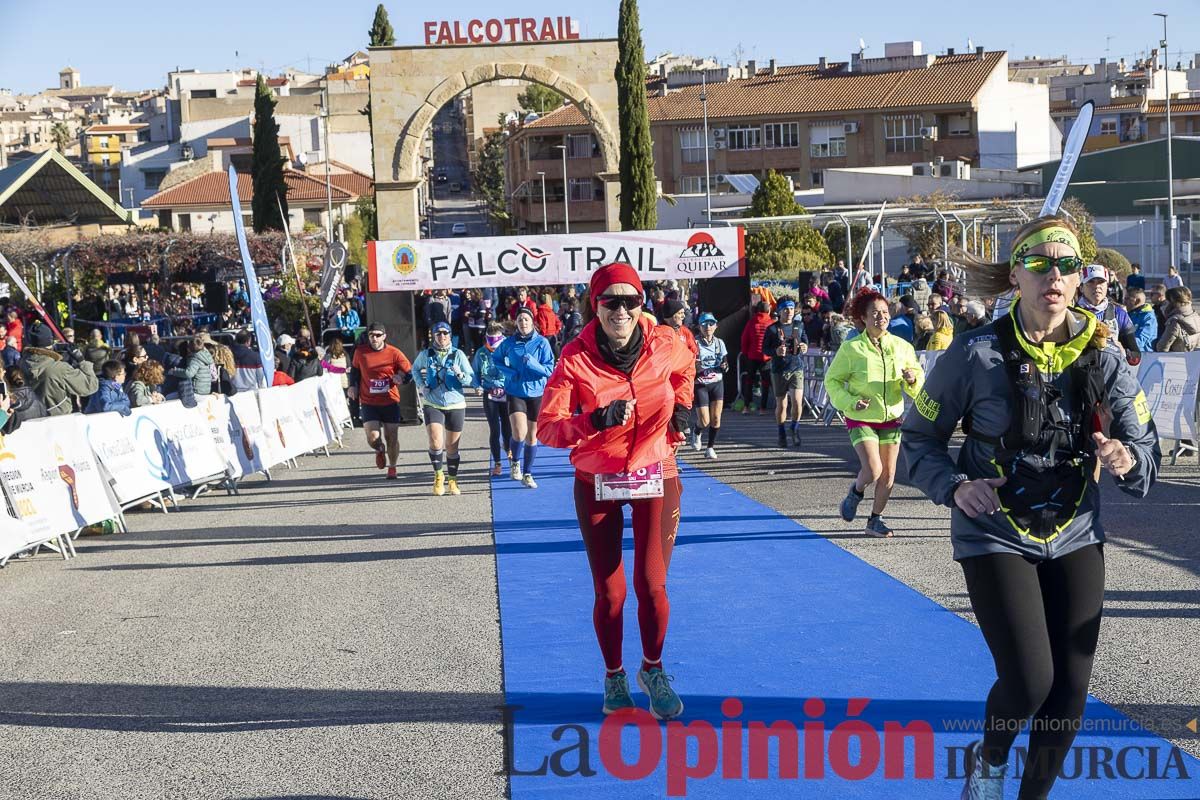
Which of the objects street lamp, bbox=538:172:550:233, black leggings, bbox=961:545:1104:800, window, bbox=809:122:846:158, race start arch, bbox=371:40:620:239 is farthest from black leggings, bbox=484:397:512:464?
street lamp, bbox=538:172:550:233

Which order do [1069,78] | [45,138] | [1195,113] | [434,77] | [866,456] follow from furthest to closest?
[45,138]
[1069,78]
[1195,113]
[434,77]
[866,456]

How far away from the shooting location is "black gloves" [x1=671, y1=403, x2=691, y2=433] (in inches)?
243

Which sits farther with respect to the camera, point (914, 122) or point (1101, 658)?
point (914, 122)

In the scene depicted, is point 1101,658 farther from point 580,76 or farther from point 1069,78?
point 1069,78

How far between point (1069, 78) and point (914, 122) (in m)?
44.4

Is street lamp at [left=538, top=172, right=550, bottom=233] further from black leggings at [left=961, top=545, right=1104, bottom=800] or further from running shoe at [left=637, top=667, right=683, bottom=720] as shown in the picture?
black leggings at [left=961, top=545, right=1104, bottom=800]

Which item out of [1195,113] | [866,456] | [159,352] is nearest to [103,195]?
[159,352]

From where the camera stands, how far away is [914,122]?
7912 cm

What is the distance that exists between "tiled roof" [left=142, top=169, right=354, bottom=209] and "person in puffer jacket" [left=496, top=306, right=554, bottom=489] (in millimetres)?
64594

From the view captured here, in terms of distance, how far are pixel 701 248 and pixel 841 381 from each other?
12221 mm

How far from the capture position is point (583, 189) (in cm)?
9250

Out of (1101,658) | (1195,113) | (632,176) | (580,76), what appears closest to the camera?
(1101,658)

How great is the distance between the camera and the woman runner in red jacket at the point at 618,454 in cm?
595

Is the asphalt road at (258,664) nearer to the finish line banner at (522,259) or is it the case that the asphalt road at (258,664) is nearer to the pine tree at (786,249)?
the finish line banner at (522,259)
